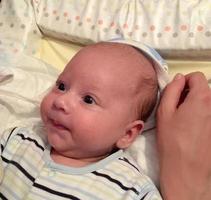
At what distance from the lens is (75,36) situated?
134 centimetres

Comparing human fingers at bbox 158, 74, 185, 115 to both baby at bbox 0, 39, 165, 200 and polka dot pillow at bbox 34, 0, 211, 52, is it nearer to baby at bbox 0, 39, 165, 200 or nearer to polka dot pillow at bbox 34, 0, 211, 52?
baby at bbox 0, 39, 165, 200

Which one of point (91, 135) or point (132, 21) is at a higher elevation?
point (132, 21)

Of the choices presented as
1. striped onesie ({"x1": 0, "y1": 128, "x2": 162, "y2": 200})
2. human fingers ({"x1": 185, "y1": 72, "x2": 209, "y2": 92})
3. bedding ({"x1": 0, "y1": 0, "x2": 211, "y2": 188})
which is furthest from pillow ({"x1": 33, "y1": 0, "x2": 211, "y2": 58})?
striped onesie ({"x1": 0, "y1": 128, "x2": 162, "y2": 200})

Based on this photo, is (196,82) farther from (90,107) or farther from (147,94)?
(90,107)

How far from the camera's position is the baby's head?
3.32 ft

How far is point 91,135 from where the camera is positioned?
1.02 metres

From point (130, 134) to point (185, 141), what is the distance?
0.13 meters

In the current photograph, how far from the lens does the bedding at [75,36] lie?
1.23 m

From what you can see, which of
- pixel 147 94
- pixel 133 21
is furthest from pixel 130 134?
pixel 133 21

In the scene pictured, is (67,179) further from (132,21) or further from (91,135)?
(132,21)

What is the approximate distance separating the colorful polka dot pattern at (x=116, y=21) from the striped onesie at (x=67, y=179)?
35 centimetres

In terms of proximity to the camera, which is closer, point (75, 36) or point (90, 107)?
point (90, 107)

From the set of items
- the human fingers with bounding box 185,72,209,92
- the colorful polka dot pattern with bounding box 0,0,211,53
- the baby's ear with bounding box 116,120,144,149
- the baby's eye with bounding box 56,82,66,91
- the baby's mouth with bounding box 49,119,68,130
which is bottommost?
the baby's ear with bounding box 116,120,144,149

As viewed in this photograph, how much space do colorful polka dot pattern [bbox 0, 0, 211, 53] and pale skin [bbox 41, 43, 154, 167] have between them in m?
0.21
